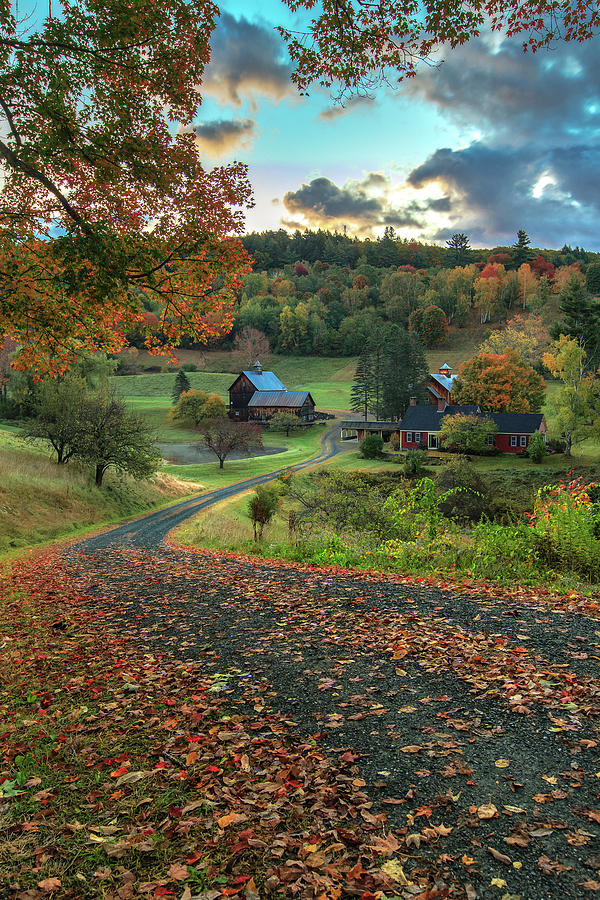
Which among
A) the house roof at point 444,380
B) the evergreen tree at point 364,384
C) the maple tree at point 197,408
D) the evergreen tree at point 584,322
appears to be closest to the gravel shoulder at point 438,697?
the maple tree at point 197,408

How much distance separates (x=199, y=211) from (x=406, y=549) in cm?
818

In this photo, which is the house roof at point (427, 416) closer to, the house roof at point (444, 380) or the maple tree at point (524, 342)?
the house roof at point (444, 380)

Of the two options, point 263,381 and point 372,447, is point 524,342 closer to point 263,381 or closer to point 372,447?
point 372,447

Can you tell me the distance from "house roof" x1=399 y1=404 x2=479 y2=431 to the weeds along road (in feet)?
50.3

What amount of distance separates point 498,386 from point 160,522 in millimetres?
47428

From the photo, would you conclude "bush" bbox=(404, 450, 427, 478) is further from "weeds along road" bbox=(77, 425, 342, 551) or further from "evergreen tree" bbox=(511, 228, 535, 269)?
"evergreen tree" bbox=(511, 228, 535, 269)

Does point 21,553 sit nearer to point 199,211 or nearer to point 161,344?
point 161,344

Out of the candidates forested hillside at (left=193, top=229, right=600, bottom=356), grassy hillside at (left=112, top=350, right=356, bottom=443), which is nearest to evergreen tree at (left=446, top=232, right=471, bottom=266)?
forested hillside at (left=193, top=229, right=600, bottom=356)

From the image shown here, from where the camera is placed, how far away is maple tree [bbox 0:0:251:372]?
7766 millimetres

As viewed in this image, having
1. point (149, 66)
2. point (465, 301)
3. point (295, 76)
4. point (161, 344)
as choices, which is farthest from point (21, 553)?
point (465, 301)

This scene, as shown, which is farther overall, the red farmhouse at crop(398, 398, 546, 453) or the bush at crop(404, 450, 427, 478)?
the red farmhouse at crop(398, 398, 546, 453)

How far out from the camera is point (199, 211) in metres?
9.10

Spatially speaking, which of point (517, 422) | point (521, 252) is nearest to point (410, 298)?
point (521, 252)

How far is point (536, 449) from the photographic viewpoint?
161 ft
